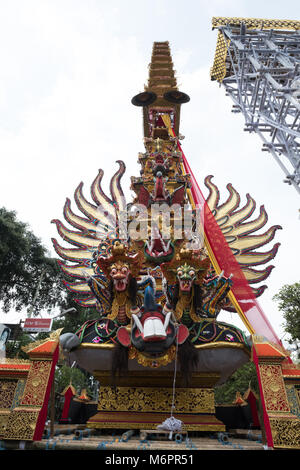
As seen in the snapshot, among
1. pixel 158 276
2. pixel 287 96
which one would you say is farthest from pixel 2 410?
pixel 287 96

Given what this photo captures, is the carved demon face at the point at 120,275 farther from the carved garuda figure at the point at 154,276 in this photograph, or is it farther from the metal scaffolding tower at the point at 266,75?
the metal scaffolding tower at the point at 266,75

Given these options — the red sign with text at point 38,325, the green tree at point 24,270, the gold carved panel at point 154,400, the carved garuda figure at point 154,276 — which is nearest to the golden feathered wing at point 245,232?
the carved garuda figure at point 154,276

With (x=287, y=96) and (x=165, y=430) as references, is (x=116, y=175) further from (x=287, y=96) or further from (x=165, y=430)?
(x=165, y=430)

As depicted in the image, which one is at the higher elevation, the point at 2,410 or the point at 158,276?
the point at 158,276

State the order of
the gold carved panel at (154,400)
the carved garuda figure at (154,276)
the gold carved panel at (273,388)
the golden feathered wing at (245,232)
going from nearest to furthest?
1. the gold carved panel at (273,388)
2. the carved garuda figure at (154,276)
3. the gold carved panel at (154,400)
4. the golden feathered wing at (245,232)

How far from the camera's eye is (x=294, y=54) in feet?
48.4

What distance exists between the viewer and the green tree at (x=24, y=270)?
2020 cm

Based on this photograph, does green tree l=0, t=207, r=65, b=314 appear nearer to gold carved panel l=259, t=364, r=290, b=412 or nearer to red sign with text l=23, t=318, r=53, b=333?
red sign with text l=23, t=318, r=53, b=333

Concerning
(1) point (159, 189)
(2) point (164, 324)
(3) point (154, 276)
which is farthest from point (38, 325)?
(2) point (164, 324)

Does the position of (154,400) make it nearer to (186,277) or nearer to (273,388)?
(273,388)

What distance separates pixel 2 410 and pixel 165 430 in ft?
8.58

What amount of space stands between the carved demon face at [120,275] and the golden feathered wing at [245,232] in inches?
164

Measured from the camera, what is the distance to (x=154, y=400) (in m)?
5.99
